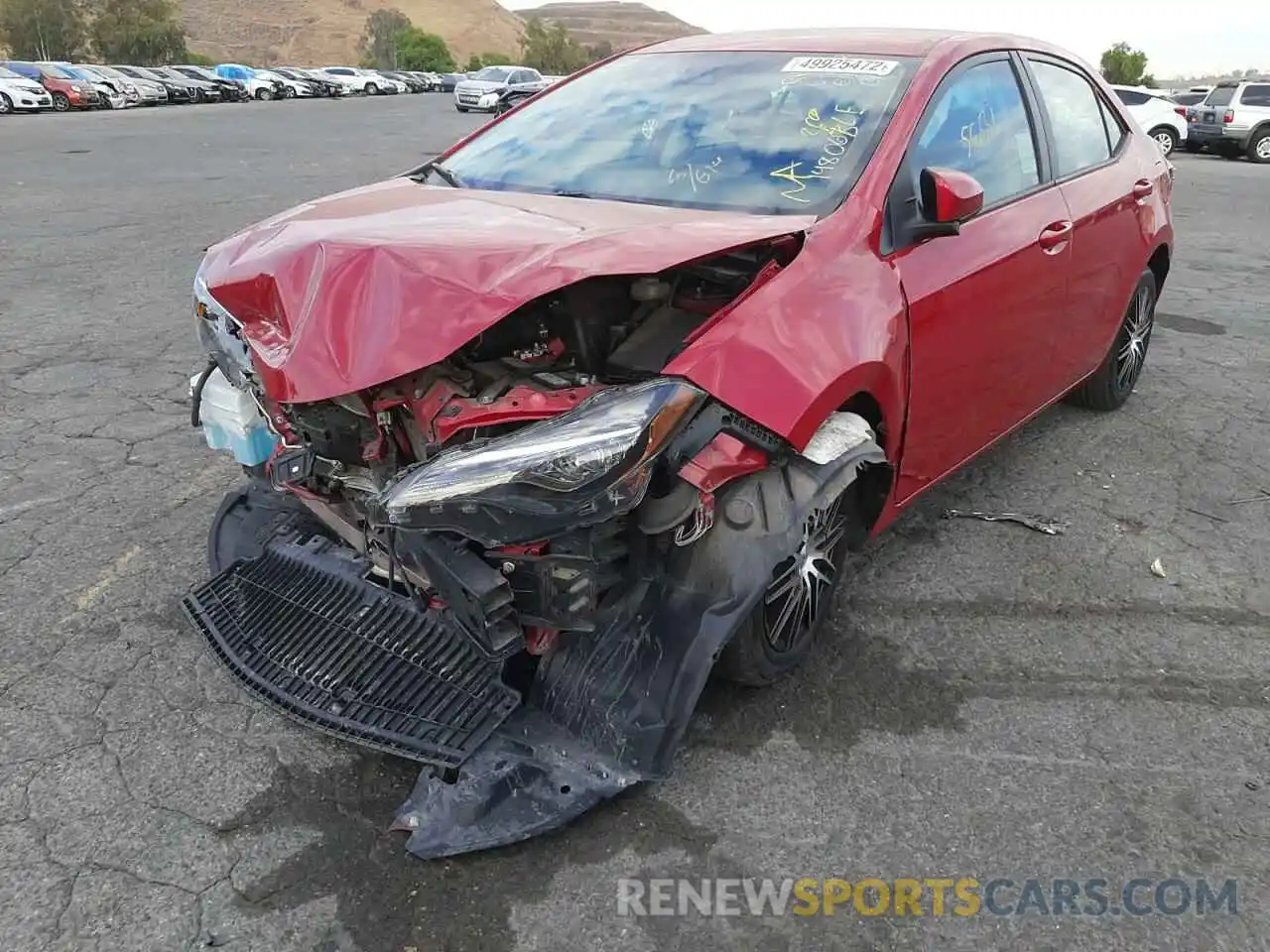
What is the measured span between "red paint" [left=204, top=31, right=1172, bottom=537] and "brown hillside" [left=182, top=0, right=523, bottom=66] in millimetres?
102684

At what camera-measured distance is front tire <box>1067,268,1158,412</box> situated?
4891 millimetres

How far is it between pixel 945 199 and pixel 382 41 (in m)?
94.2

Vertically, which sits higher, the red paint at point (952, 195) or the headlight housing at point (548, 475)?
the red paint at point (952, 195)

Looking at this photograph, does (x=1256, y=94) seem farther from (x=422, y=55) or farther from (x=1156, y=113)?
(x=422, y=55)

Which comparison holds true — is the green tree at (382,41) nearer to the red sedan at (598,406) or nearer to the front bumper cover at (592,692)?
the red sedan at (598,406)

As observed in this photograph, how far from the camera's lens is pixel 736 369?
2.39 metres

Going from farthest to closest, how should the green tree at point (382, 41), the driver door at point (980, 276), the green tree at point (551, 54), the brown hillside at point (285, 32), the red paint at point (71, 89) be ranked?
the brown hillside at point (285, 32), the green tree at point (551, 54), the green tree at point (382, 41), the red paint at point (71, 89), the driver door at point (980, 276)

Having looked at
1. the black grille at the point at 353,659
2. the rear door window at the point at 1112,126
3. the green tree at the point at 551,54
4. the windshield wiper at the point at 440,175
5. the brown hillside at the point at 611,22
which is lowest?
the brown hillside at the point at 611,22

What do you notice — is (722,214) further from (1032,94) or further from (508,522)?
(1032,94)

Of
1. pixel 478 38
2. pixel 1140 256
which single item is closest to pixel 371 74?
pixel 1140 256

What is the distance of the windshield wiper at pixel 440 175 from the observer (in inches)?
143

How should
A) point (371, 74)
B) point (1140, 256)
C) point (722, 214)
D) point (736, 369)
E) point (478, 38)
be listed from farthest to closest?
point (478, 38), point (371, 74), point (1140, 256), point (722, 214), point (736, 369)

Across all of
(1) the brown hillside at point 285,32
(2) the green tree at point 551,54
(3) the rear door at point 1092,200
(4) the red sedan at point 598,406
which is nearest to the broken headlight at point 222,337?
(4) the red sedan at point 598,406

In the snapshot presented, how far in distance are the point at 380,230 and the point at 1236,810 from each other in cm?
269
